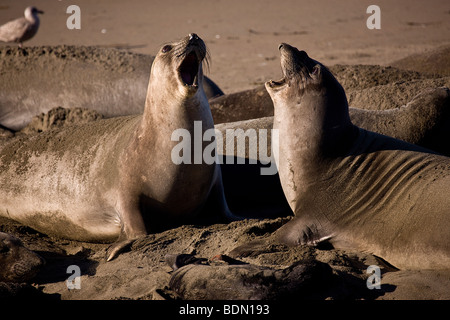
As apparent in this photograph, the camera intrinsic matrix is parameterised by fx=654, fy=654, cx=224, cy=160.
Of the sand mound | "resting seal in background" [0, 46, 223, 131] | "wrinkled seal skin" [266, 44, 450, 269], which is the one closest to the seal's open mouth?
"wrinkled seal skin" [266, 44, 450, 269]

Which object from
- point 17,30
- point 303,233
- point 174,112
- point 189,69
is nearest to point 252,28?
point 17,30

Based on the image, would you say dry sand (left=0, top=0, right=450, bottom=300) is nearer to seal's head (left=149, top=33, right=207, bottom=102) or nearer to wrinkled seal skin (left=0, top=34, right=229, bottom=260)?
wrinkled seal skin (left=0, top=34, right=229, bottom=260)

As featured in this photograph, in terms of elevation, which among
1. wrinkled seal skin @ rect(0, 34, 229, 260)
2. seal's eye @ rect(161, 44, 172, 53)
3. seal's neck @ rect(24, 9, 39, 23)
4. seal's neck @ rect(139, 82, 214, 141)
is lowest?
wrinkled seal skin @ rect(0, 34, 229, 260)

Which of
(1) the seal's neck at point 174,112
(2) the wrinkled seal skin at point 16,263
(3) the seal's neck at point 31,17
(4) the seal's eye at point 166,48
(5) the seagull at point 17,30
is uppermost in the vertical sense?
(3) the seal's neck at point 31,17

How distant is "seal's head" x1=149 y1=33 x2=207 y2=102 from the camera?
4.74 meters

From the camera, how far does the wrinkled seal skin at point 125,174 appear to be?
15.7ft

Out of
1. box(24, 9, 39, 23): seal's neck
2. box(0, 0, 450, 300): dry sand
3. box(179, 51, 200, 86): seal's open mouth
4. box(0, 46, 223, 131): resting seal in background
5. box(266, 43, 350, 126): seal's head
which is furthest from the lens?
box(24, 9, 39, 23): seal's neck

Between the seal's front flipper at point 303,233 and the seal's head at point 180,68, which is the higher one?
the seal's head at point 180,68

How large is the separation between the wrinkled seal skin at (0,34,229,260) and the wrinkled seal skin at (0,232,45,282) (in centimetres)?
50

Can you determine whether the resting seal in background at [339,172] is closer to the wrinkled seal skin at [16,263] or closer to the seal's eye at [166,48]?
the seal's eye at [166,48]

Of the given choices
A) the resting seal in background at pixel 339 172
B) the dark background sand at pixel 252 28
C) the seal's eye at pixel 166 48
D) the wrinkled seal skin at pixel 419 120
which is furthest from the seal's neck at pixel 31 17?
the resting seal in background at pixel 339 172

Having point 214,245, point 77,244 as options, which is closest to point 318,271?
point 214,245

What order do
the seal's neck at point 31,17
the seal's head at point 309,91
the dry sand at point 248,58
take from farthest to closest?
the seal's neck at point 31,17
the seal's head at point 309,91
the dry sand at point 248,58
